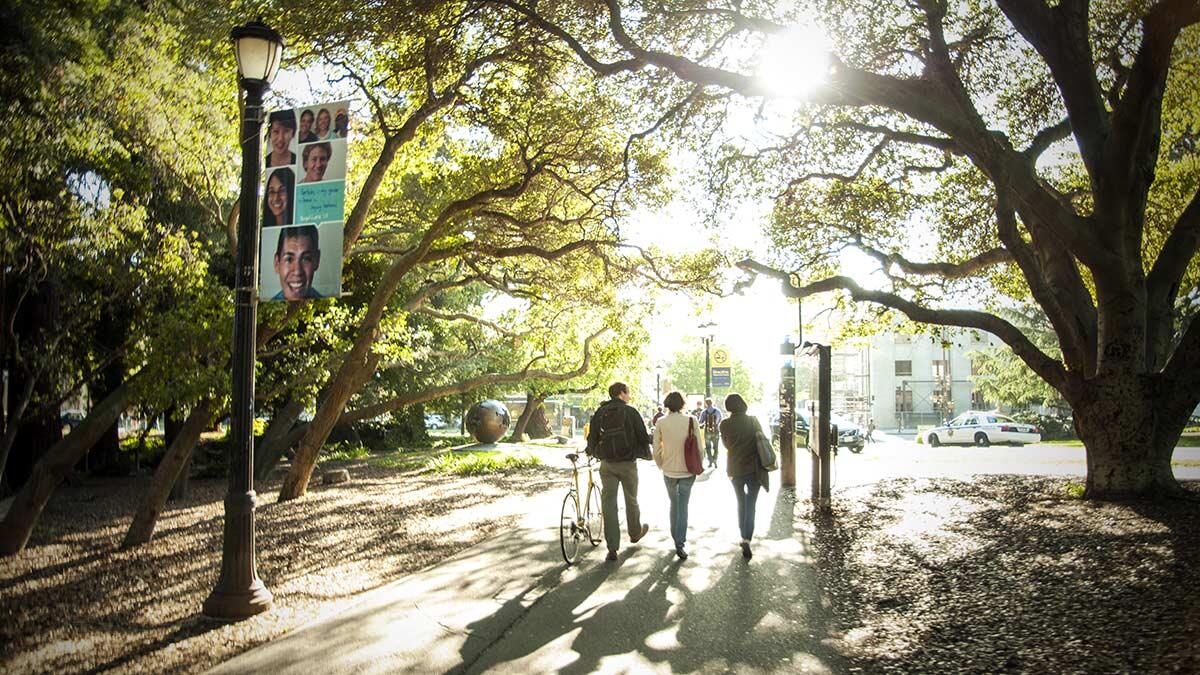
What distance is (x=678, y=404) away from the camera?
9477 mm

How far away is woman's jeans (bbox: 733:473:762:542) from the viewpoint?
30.3 feet

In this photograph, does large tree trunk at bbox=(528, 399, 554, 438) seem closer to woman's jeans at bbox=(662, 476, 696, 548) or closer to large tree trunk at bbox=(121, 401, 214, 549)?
large tree trunk at bbox=(121, 401, 214, 549)

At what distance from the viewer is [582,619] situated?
261 inches

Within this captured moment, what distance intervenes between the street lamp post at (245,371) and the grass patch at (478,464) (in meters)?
15.9

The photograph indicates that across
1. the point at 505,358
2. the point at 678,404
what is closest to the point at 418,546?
the point at 678,404

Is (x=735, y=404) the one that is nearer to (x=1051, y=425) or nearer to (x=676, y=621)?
(x=676, y=621)

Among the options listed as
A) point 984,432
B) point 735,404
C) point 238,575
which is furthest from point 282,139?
point 984,432

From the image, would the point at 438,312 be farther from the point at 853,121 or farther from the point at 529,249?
the point at 853,121

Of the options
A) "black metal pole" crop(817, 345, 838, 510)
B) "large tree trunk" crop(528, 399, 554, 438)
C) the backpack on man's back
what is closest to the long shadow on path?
the backpack on man's back

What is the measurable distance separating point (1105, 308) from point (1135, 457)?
6.97 feet

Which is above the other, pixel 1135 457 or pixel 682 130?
pixel 682 130

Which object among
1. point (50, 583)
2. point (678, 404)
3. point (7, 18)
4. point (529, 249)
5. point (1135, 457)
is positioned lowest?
point (50, 583)

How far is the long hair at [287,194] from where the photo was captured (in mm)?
7512

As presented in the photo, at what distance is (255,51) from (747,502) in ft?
21.6
